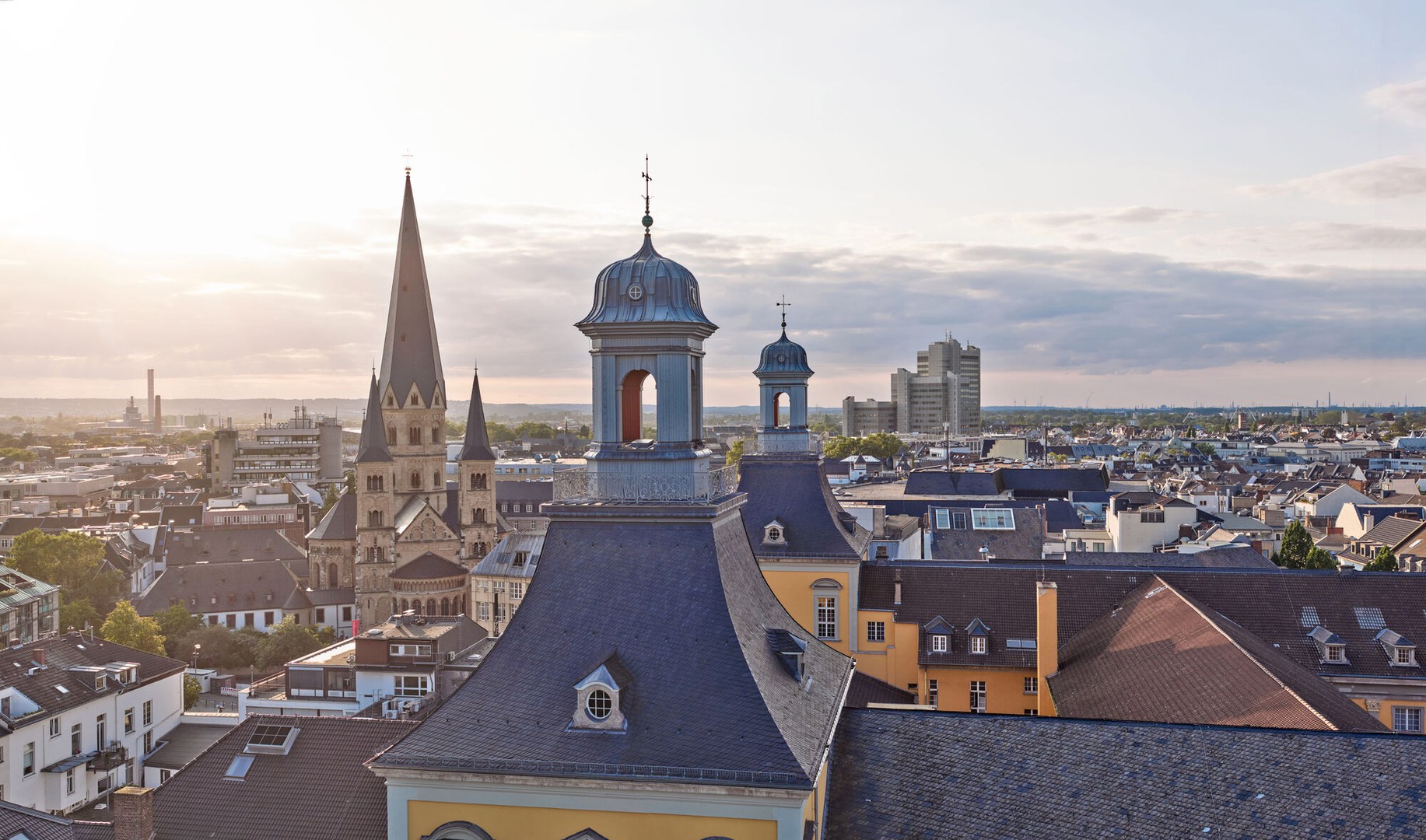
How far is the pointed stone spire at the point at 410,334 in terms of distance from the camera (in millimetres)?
92062

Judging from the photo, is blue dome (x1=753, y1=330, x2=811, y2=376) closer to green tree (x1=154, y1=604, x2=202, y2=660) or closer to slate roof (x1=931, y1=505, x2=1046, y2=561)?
slate roof (x1=931, y1=505, x2=1046, y2=561)

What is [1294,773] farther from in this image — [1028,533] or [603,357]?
[1028,533]

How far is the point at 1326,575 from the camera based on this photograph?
3700 centimetres

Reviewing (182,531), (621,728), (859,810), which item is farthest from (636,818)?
(182,531)

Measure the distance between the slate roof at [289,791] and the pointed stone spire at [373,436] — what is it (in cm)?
6152

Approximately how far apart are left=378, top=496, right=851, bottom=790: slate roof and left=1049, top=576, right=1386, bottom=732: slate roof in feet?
32.1

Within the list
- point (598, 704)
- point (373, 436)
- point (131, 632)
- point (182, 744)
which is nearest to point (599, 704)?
point (598, 704)

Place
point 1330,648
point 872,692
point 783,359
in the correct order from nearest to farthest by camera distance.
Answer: point 872,692 < point 1330,648 < point 783,359

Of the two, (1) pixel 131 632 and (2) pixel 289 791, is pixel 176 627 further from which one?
(2) pixel 289 791

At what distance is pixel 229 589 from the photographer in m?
85.5

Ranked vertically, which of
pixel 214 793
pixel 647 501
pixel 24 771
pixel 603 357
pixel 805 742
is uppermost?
pixel 603 357

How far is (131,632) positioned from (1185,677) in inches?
2270

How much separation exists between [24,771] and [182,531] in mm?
75542

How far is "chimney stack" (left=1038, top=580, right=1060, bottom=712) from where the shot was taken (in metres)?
31.2
